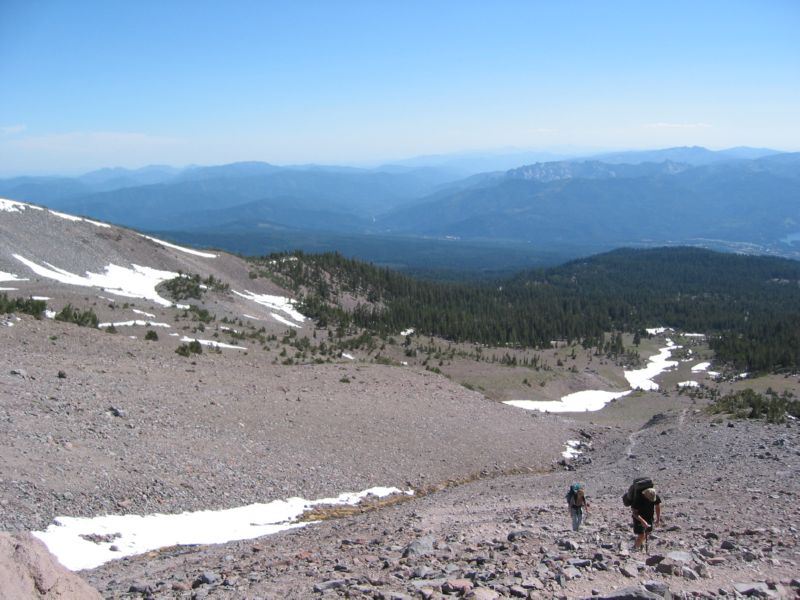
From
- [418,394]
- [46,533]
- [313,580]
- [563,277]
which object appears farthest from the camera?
[563,277]

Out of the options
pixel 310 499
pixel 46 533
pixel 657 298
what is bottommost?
pixel 657 298

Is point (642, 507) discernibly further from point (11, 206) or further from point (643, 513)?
point (11, 206)

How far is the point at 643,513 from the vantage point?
10867 mm

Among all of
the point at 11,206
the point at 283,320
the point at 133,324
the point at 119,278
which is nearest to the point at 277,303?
the point at 283,320

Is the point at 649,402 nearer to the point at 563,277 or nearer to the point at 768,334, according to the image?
the point at 768,334

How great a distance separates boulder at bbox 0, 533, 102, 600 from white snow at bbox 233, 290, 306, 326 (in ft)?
152

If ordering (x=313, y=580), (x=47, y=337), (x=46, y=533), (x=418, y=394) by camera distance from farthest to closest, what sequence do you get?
(x=418, y=394) → (x=47, y=337) → (x=46, y=533) → (x=313, y=580)

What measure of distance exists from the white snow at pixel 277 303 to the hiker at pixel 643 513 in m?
44.7

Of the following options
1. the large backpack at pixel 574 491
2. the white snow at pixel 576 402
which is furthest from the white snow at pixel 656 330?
the large backpack at pixel 574 491

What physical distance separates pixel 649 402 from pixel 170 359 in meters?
37.1

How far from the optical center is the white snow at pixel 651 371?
204ft

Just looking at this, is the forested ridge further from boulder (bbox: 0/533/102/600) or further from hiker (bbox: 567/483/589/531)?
boulder (bbox: 0/533/102/600)

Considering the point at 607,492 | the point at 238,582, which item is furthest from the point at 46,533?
the point at 607,492

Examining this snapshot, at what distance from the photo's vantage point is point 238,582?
373 inches
